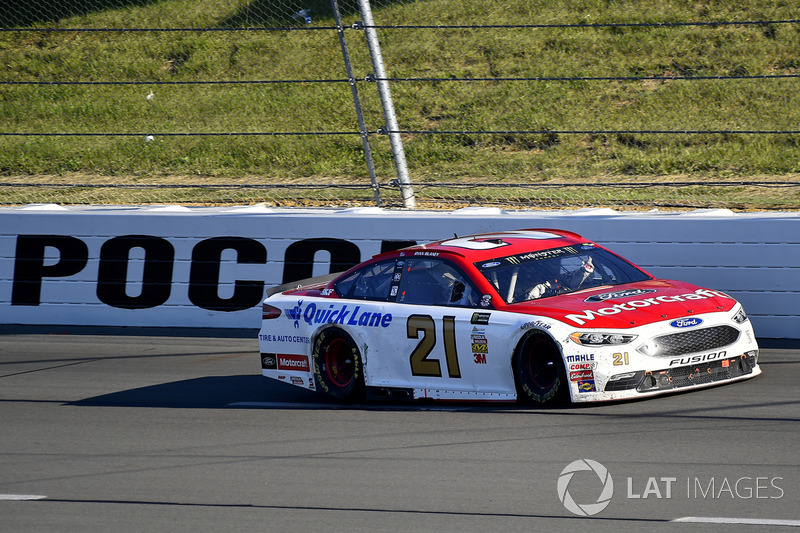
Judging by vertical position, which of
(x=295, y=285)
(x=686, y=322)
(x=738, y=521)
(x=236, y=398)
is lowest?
(x=738, y=521)

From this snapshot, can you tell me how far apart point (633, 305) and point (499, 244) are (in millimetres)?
1381

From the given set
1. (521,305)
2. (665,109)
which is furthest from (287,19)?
(521,305)

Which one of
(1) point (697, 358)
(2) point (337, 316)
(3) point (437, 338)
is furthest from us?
(2) point (337, 316)

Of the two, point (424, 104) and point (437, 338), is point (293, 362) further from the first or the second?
point (424, 104)

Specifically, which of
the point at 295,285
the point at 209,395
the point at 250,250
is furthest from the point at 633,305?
the point at 250,250

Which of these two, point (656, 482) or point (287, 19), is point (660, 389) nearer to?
point (656, 482)

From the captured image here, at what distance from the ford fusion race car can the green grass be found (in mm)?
3488

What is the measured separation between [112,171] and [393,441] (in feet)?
27.8

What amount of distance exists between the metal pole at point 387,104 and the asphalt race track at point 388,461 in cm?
352

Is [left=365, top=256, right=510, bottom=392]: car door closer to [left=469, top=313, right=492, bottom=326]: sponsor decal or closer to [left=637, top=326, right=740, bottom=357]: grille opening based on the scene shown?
[left=469, top=313, right=492, bottom=326]: sponsor decal

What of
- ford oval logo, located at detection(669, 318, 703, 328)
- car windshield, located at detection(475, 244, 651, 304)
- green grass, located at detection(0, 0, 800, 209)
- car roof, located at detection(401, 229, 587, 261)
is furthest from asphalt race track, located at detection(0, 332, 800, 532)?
green grass, located at detection(0, 0, 800, 209)

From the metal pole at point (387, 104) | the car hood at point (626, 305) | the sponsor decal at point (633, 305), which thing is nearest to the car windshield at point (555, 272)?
the car hood at point (626, 305)

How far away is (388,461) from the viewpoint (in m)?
6.79

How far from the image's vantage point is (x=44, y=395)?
9492 mm
